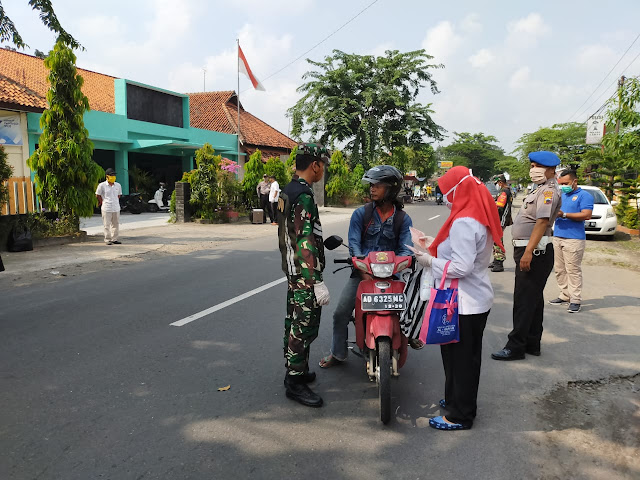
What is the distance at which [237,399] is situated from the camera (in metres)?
3.68

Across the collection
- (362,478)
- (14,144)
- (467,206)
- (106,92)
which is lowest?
(362,478)

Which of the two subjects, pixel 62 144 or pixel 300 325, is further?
pixel 62 144

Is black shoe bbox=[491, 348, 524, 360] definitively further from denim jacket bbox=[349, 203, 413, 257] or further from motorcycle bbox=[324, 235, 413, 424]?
denim jacket bbox=[349, 203, 413, 257]

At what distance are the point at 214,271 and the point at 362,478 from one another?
20.8 ft

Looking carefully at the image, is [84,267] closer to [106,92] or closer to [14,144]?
[14,144]

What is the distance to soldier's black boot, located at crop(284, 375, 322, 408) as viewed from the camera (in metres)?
3.59

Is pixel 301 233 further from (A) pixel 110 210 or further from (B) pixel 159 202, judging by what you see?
(B) pixel 159 202

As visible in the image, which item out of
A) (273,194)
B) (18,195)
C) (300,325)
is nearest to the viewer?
(300,325)

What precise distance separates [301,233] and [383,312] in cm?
79

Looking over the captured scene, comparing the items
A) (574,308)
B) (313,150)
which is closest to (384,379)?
(313,150)

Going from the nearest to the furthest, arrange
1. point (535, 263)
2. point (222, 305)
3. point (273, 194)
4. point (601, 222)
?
point (535, 263) → point (222, 305) → point (601, 222) → point (273, 194)

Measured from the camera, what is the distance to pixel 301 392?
12.0 feet

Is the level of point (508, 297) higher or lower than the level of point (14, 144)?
lower

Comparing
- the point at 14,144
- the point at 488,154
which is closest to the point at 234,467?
the point at 14,144
